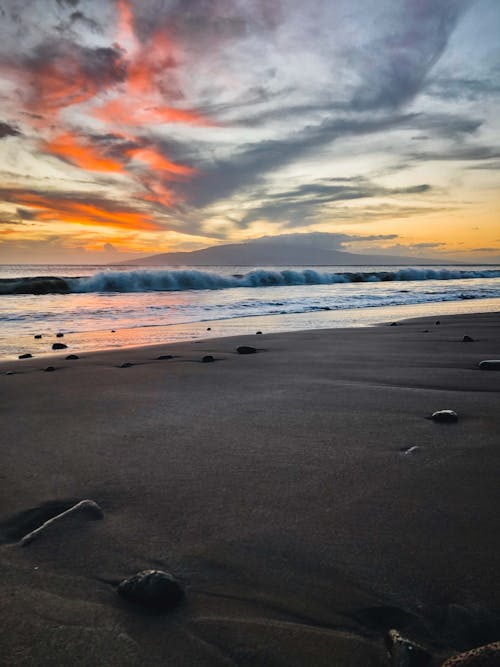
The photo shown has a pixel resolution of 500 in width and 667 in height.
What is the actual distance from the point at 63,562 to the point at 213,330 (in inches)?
290

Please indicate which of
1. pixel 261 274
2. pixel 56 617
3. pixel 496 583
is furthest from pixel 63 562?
pixel 261 274

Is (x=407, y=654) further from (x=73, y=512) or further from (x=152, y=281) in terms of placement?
(x=152, y=281)

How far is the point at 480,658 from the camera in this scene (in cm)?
87

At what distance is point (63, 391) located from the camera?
372 centimetres

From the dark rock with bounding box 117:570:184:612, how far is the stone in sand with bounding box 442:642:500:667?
0.63 meters

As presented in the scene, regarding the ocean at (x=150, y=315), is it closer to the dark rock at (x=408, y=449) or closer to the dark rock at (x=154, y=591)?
the dark rock at (x=408, y=449)

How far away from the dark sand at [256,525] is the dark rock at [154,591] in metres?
0.03

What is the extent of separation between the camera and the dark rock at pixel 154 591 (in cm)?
118

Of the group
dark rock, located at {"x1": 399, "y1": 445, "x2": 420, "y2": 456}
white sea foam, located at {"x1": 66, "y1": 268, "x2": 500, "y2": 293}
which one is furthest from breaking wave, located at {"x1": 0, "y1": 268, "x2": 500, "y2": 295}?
dark rock, located at {"x1": 399, "y1": 445, "x2": 420, "y2": 456}

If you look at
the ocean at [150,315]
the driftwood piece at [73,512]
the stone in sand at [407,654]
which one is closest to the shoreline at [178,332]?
the ocean at [150,315]

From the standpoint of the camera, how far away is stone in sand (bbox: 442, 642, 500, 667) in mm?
856

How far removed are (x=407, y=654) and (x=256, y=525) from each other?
657 millimetres

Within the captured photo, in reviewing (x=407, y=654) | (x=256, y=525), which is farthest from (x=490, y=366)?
(x=407, y=654)

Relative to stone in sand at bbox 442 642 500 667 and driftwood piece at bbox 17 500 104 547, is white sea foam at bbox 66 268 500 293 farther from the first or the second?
stone in sand at bbox 442 642 500 667
